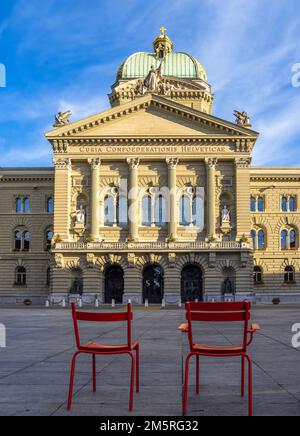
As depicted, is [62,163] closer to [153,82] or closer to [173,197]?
[173,197]

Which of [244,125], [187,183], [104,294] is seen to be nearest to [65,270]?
[104,294]

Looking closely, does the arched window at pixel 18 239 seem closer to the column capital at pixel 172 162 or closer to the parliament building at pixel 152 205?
the parliament building at pixel 152 205

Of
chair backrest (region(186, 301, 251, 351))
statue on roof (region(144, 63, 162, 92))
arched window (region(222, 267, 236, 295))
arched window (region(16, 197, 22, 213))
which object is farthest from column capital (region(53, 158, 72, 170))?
chair backrest (region(186, 301, 251, 351))

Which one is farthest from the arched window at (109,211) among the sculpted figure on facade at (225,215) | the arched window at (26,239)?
the arched window at (26,239)

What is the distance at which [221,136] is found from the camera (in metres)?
66.0

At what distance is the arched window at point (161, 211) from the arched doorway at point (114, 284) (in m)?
6.49

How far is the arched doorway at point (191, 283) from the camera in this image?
6556cm

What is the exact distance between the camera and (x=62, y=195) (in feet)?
219

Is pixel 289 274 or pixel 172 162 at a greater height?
pixel 172 162

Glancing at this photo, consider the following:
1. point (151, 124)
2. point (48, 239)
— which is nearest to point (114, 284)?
point (48, 239)

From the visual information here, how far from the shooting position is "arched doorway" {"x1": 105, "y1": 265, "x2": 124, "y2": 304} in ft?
216

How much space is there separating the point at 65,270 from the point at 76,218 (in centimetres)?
567

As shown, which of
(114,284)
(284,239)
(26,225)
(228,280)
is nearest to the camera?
(228,280)

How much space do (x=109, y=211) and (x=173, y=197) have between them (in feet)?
23.1
